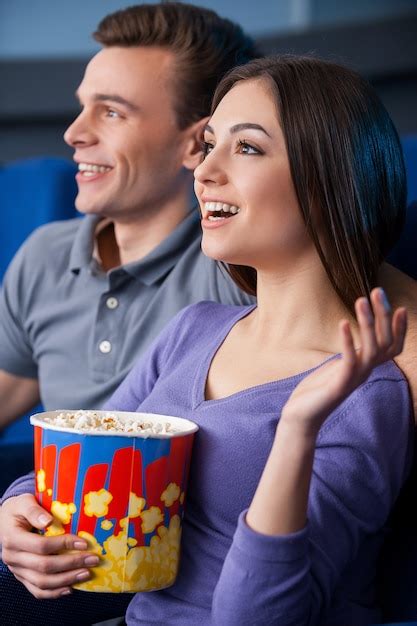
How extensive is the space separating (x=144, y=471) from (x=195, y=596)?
188 millimetres

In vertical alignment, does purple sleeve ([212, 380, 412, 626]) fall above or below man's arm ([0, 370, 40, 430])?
above

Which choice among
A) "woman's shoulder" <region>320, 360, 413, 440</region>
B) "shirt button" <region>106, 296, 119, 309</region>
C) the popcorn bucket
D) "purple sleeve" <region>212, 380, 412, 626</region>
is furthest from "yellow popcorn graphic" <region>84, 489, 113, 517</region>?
"shirt button" <region>106, 296, 119, 309</region>

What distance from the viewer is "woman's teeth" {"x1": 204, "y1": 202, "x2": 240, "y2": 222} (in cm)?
109

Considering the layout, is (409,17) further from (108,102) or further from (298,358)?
(298,358)

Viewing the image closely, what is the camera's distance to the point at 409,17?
2447 mm

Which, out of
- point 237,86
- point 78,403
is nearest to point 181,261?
point 78,403

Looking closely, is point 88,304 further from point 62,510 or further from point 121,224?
point 62,510

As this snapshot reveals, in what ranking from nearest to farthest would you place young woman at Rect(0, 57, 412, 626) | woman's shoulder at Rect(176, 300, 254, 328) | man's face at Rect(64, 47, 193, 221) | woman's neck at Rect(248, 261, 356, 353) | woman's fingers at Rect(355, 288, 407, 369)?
woman's fingers at Rect(355, 288, 407, 369), young woman at Rect(0, 57, 412, 626), woman's neck at Rect(248, 261, 356, 353), woman's shoulder at Rect(176, 300, 254, 328), man's face at Rect(64, 47, 193, 221)

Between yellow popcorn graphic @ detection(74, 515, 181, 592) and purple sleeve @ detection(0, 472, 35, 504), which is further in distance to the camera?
purple sleeve @ detection(0, 472, 35, 504)

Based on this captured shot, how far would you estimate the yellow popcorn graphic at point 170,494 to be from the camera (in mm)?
942

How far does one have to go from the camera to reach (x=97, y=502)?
92cm

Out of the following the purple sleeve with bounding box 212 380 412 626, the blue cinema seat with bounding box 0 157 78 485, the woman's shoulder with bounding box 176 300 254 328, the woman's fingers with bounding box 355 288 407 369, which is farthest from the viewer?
the blue cinema seat with bounding box 0 157 78 485

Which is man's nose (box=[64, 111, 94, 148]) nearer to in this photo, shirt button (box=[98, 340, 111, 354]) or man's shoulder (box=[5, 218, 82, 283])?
man's shoulder (box=[5, 218, 82, 283])

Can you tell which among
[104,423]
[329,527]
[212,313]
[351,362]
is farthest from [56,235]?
[351,362]
